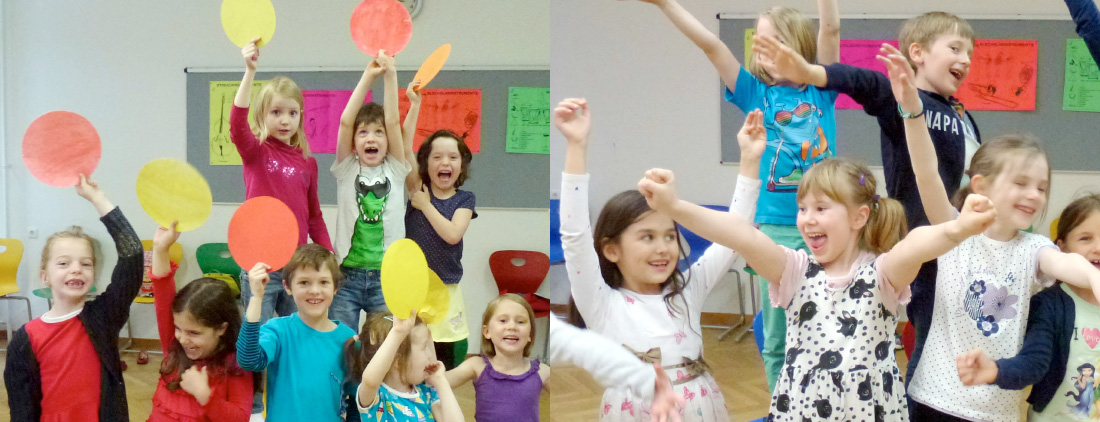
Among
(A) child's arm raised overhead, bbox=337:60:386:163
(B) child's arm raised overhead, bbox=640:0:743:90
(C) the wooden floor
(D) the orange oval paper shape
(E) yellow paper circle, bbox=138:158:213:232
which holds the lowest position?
(C) the wooden floor

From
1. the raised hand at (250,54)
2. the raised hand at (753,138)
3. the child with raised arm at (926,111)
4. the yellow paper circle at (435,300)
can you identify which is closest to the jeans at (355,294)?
the yellow paper circle at (435,300)

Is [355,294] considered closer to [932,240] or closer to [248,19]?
[248,19]

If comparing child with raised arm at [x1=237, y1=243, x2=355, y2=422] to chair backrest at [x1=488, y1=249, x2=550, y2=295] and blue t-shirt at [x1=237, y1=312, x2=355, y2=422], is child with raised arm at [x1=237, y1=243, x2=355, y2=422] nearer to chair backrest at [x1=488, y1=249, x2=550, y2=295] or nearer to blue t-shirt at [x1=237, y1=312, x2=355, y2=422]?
blue t-shirt at [x1=237, y1=312, x2=355, y2=422]

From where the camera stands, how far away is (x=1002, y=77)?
118 inches

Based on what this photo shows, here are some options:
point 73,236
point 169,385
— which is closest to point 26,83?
point 73,236

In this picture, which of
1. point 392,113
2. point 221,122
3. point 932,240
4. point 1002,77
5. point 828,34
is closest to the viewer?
point 932,240

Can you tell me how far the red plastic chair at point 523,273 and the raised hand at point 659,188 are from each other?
2.05m

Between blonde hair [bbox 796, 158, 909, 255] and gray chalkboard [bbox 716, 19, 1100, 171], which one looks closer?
blonde hair [bbox 796, 158, 909, 255]

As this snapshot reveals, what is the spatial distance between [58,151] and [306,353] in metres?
0.92

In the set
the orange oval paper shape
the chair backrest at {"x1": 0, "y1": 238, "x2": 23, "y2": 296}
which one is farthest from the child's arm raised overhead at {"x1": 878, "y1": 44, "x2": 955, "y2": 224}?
the chair backrest at {"x1": 0, "y1": 238, "x2": 23, "y2": 296}

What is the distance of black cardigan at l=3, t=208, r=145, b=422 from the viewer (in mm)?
1931

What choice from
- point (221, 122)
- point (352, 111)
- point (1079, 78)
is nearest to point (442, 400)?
point (352, 111)

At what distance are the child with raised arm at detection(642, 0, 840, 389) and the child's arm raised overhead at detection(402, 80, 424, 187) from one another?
86cm

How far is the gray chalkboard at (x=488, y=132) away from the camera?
11.2 feet
